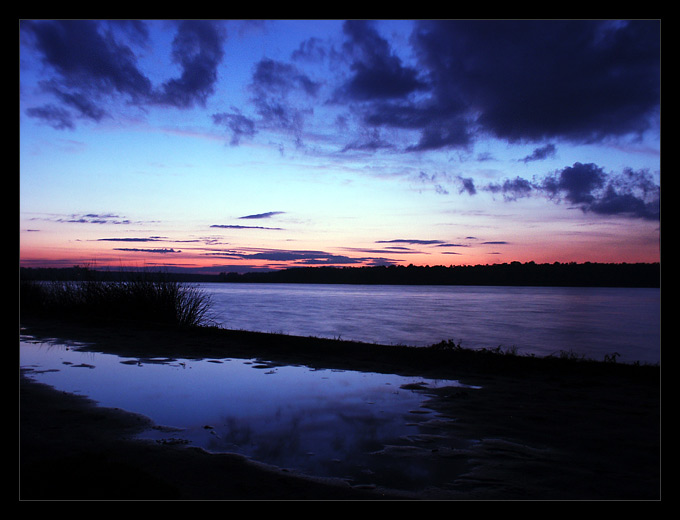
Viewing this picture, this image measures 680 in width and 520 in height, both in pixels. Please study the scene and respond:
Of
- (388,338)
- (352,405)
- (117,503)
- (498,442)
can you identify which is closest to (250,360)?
(352,405)

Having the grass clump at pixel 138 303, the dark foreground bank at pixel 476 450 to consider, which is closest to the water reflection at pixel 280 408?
the dark foreground bank at pixel 476 450

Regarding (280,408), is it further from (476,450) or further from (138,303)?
(138,303)

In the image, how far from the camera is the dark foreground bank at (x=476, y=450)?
3.45 meters

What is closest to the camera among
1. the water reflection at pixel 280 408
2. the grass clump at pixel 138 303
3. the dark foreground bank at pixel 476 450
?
the dark foreground bank at pixel 476 450

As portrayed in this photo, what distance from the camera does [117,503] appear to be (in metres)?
2.89

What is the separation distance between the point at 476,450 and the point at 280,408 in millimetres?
2679

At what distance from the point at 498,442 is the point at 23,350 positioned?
10.6 metres

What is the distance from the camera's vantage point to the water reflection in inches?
163

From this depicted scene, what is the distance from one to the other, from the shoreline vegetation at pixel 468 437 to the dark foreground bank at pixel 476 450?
1 cm

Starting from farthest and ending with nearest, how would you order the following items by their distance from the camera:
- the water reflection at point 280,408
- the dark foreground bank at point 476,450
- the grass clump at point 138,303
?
the grass clump at point 138,303 < the water reflection at point 280,408 < the dark foreground bank at point 476,450

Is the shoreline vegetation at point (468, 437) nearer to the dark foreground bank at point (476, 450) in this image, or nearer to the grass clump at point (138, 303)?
the dark foreground bank at point (476, 450)

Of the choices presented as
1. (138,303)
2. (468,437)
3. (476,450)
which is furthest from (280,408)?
(138,303)
